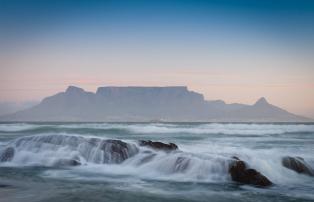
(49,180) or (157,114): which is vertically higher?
(157,114)

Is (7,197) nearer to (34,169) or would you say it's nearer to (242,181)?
(34,169)

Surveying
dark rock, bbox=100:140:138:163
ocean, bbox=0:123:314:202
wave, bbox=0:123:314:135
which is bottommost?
ocean, bbox=0:123:314:202

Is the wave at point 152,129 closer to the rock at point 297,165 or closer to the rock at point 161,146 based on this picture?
the rock at point 161,146

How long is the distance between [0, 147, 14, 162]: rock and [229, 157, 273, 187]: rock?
8648 mm

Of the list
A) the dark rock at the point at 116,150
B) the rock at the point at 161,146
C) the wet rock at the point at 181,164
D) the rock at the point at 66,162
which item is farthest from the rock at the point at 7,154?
the wet rock at the point at 181,164

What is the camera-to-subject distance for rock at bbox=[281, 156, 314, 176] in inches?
479

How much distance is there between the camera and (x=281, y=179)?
37.5 feet

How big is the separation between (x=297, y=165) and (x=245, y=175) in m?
2.78

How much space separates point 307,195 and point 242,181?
187 cm

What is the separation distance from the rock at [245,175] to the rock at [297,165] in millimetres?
2217

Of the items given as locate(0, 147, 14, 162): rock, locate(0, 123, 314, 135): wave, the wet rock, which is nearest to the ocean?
the wet rock

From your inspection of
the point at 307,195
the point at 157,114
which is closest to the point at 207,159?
the point at 307,195

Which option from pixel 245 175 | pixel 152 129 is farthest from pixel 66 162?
pixel 152 129

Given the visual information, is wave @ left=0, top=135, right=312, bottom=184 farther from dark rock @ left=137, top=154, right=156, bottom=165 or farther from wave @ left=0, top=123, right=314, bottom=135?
wave @ left=0, top=123, right=314, bottom=135
